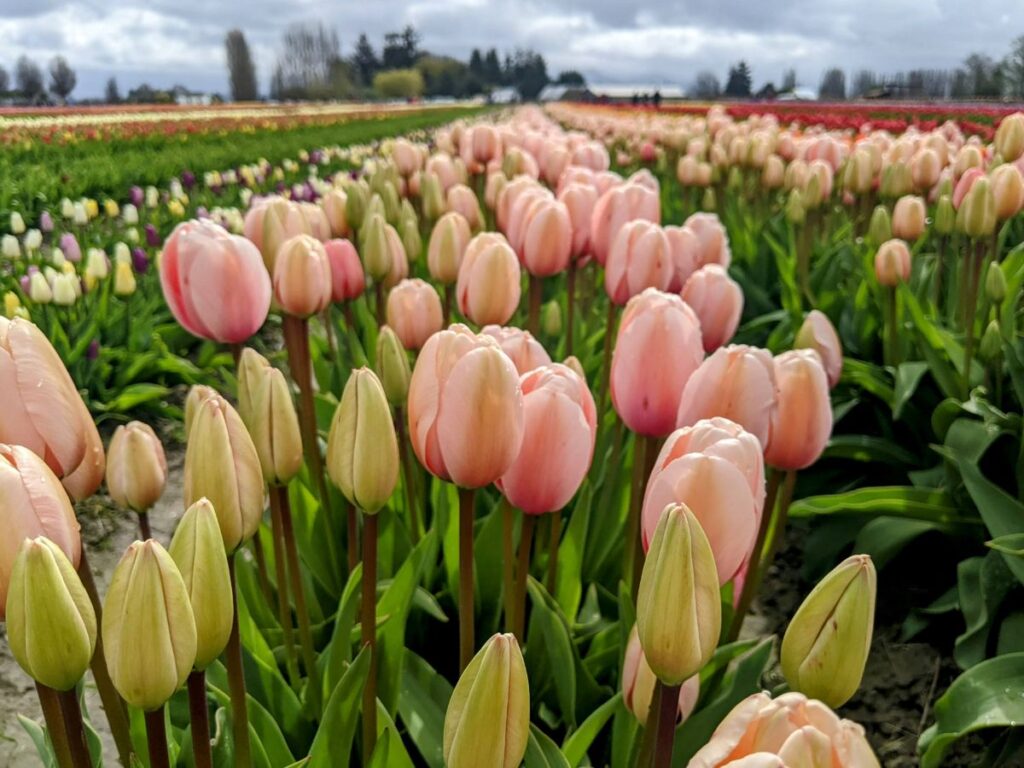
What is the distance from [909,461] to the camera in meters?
2.98

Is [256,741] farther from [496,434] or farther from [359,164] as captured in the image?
[359,164]

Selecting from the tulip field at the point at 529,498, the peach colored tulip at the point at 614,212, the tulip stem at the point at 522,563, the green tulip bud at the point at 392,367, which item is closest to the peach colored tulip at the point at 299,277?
the tulip field at the point at 529,498

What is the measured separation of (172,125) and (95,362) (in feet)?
47.5

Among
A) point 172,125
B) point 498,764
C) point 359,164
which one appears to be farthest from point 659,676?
point 172,125

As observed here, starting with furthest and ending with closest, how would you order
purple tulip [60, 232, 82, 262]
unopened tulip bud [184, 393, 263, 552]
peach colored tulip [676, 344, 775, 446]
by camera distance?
purple tulip [60, 232, 82, 262], peach colored tulip [676, 344, 775, 446], unopened tulip bud [184, 393, 263, 552]

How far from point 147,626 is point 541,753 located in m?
0.56

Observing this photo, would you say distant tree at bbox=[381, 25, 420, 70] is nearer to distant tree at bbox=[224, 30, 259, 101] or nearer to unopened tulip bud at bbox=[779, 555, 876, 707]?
distant tree at bbox=[224, 30, 259, 101]

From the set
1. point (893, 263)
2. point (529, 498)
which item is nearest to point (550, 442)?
point (529, 498)

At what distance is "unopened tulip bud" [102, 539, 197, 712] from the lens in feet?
2.52

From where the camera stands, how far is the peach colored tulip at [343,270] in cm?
242

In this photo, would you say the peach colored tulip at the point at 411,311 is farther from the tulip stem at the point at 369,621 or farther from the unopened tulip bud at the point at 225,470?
the unopened tulip bud at the point at 225,470

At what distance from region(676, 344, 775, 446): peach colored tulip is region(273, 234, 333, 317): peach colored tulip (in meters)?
0.90

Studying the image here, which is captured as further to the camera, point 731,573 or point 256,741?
point 256,741

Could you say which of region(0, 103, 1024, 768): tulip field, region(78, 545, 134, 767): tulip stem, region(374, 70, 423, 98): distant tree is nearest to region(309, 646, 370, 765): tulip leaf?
region(0, 103, 1024, 768): tulip field
